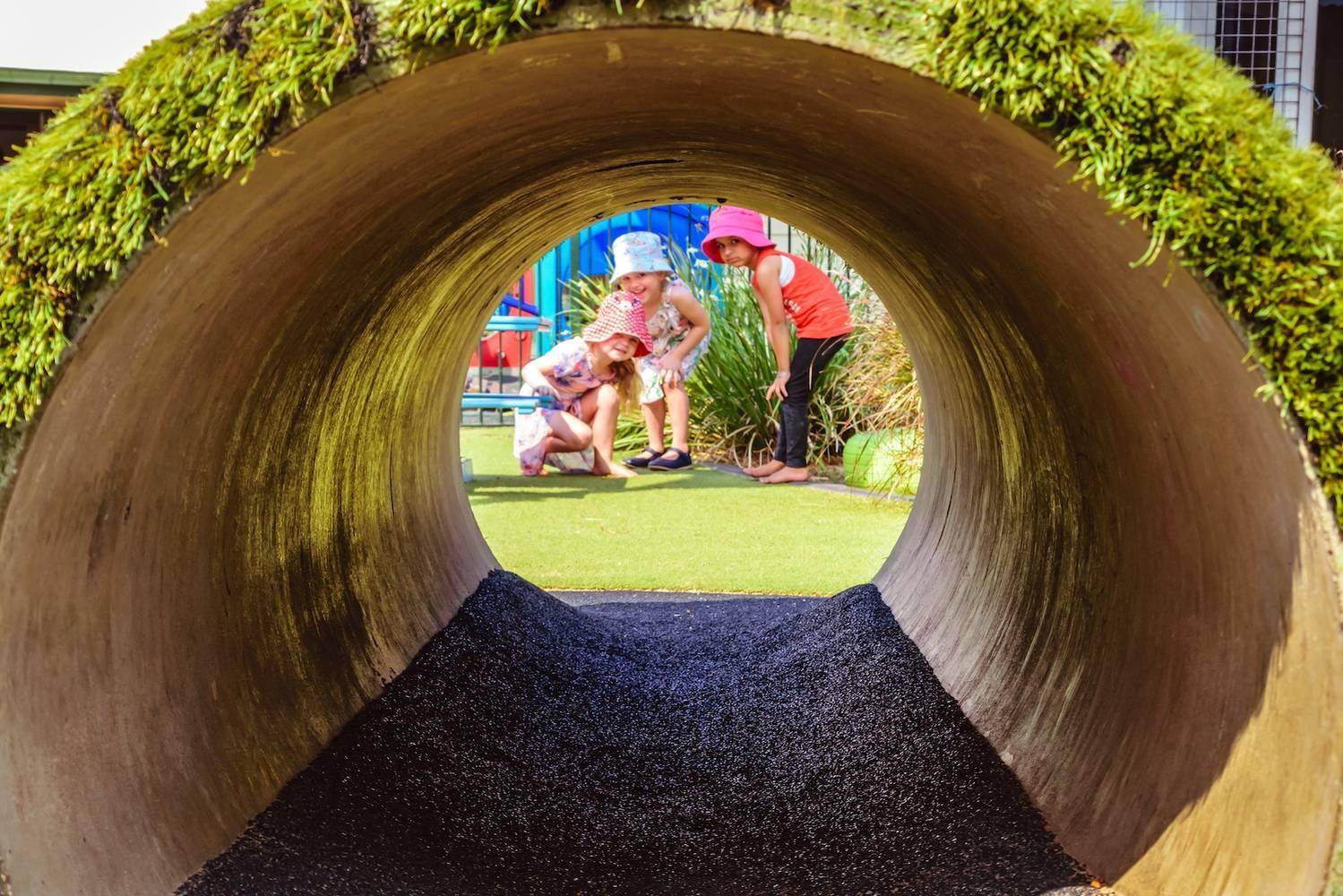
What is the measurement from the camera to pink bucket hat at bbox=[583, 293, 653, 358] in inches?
340

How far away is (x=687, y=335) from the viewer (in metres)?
9.25

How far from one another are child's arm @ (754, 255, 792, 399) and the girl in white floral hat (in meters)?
0.75

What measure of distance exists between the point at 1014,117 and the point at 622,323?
282 inches

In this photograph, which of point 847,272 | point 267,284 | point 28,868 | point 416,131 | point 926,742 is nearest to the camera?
point 28,868

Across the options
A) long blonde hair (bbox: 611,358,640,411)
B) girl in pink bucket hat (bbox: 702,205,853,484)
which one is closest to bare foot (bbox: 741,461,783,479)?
girl in pink bucket hat (bbox: 702,205,853,484)

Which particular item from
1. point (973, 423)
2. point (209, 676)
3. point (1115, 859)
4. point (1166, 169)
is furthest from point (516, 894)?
point (973, 423)

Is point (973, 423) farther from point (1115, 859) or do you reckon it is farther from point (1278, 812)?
point (1278, 812)

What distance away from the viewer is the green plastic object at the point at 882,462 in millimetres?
7492

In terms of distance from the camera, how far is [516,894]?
2354mm

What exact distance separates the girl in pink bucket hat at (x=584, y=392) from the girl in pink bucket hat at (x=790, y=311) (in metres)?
0.87

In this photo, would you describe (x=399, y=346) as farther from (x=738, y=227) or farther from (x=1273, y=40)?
(x=1273, y=40)

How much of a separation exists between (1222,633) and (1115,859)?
561 millimetres

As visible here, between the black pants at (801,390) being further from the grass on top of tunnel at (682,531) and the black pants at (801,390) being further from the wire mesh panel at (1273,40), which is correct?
the wire mesh panel at (1273,40)

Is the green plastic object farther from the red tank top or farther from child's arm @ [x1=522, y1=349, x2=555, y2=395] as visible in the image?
child's arm @ [x1=522, y1=349, x2=555, y2=395]
